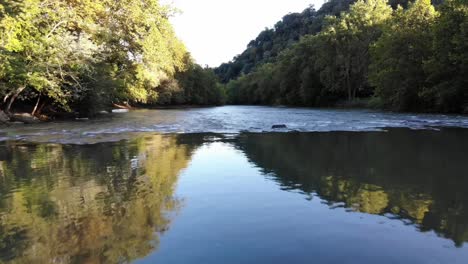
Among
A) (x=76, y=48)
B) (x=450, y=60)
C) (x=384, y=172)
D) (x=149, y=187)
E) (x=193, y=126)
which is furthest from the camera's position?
(x=450, y=60)

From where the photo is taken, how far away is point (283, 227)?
5453 millimetres

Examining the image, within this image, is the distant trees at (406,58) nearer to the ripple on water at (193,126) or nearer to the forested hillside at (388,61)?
the forested hillside at (388,61)

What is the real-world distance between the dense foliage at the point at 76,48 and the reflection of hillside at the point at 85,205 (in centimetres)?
1273

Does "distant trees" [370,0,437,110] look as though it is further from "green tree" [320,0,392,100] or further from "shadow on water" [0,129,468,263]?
"shadow on water" [0,129,468,263]

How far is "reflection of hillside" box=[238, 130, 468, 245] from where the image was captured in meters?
6.19

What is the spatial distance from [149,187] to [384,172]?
4.96 metres

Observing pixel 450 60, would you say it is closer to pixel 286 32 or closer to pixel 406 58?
pixel 406 58

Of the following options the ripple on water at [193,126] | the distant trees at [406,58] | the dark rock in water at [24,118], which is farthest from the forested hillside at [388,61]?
the dark rock in water at [24,118]

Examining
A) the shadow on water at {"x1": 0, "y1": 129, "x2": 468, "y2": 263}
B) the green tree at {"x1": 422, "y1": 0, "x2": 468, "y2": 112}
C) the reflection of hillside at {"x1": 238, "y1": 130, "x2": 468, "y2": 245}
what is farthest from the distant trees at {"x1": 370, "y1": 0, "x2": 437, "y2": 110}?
the shadow on water at {"x1": 0, "y1": 129, "x2": 468, "y2": 263}

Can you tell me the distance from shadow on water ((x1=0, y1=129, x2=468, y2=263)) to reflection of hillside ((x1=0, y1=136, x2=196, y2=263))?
14mm

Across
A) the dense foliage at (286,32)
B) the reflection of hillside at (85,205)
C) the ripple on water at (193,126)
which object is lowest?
the ripple on water at (193,126)

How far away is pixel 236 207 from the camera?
645 centimetres

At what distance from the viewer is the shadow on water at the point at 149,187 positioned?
506 centimetres

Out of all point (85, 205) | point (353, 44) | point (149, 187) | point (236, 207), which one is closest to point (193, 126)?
point (149, 187)
